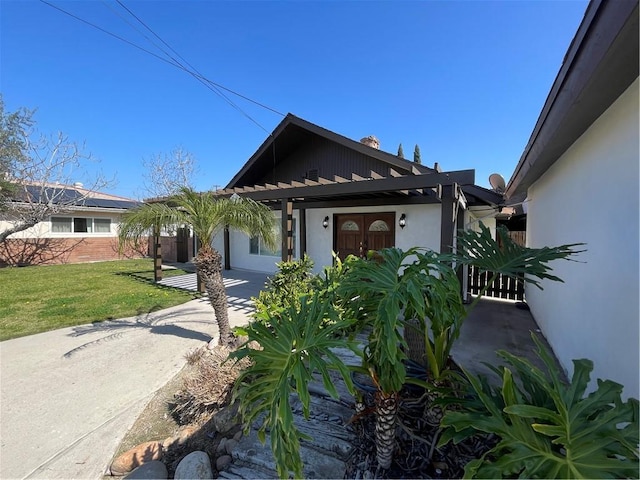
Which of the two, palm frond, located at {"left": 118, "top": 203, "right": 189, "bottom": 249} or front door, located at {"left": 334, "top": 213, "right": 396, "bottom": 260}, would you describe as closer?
palm frond, located at {"left": 118, "top": 203, "right": 189, "bottom": 249}

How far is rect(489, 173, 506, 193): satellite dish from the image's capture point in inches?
344

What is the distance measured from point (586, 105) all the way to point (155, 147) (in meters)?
25.0

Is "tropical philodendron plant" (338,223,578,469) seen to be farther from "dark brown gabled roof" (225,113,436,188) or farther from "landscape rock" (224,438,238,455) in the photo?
"dark brown gabled roof" (225,113,436,188)

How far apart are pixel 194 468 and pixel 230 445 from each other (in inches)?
14.1

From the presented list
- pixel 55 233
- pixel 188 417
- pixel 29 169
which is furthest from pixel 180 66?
pixel 55 233

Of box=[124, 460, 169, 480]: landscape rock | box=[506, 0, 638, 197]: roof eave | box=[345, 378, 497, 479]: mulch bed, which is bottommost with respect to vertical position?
box=[124, 460, 169, 480]: landscape rock

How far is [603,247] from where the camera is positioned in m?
2.55

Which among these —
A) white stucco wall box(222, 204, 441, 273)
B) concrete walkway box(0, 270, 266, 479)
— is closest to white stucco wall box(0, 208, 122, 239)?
white stucco wall box(222, 204, 441, 273)

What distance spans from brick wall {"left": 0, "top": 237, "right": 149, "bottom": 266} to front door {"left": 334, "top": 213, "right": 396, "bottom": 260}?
10.7 meters

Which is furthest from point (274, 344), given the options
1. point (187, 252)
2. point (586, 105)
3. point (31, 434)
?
point (187, 252)

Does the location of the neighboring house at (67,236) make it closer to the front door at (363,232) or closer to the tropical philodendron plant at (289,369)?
the front door at (363,232)

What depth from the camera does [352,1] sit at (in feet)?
21.2

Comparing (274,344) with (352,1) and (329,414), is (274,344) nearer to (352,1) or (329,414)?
(329,414)

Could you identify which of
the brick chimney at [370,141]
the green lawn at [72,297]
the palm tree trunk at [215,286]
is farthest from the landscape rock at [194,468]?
the brick chimney at [370,141]
